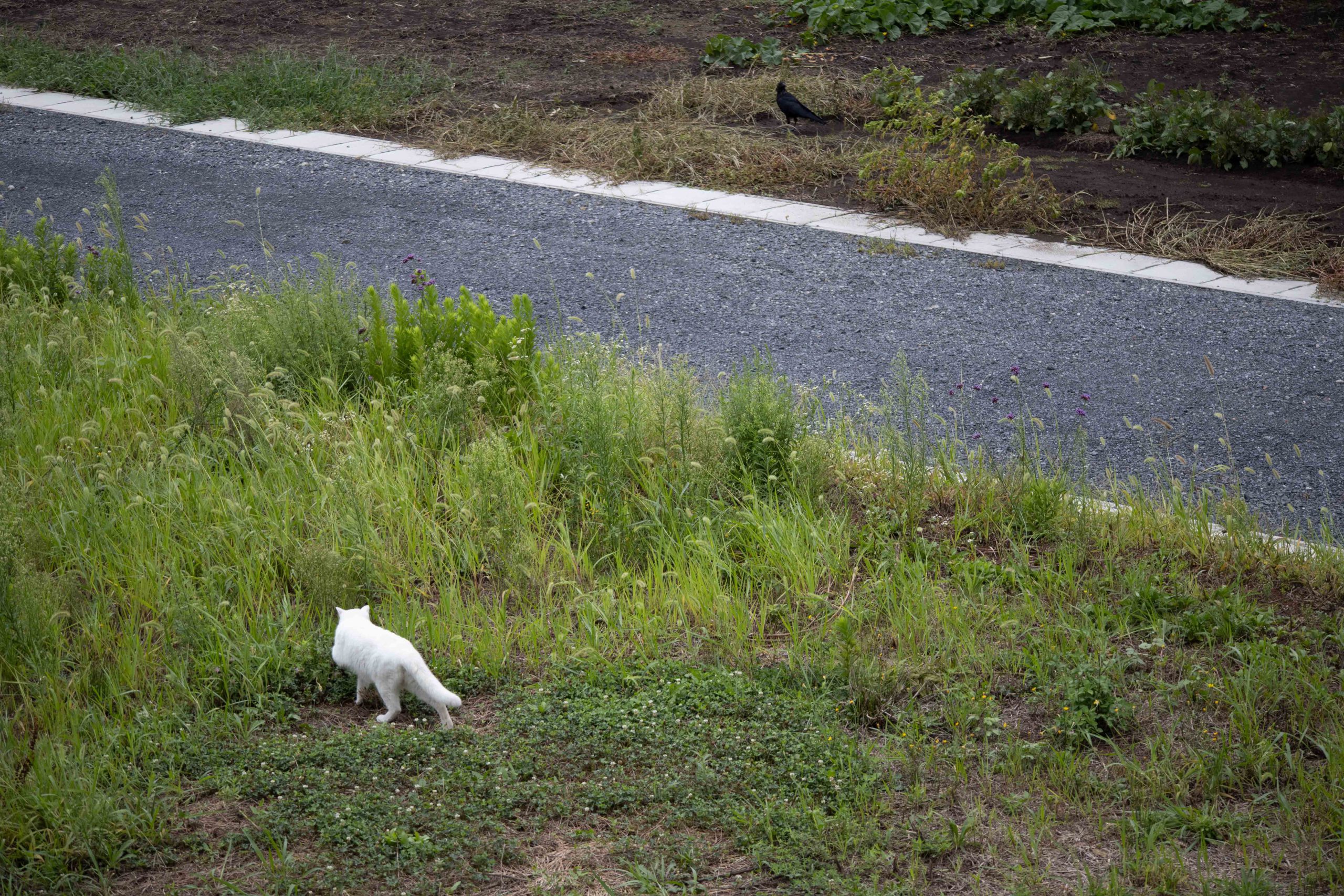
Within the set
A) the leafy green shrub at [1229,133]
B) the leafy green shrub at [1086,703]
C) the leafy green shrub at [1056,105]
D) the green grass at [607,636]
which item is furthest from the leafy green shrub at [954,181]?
the leafy green shrub at [1086,703]

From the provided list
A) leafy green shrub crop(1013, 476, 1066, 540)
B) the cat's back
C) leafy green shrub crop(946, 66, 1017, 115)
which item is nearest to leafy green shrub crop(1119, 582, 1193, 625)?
leafy green shrub crop(1013, 476, 1066, 540)

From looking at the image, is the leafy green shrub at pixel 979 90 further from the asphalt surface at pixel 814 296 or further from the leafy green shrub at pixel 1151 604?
the leafy green shrub at pixel 1151 604

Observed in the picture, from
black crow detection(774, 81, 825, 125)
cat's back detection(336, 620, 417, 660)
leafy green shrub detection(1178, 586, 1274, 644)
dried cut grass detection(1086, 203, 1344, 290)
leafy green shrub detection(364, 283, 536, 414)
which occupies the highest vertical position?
black crow detection(774, 81, 825, 125)

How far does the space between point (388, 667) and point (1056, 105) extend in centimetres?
704

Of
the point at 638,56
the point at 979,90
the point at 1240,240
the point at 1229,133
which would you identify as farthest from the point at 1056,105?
the point at 638,56

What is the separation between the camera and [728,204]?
24.0 feet

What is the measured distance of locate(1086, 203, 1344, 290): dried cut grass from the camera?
5.92 meters

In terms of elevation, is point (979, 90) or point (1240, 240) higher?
point (979, 90)

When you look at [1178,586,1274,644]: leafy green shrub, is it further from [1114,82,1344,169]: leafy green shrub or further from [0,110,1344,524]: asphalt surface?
[1114,82,1344,169]: leafy green shrub

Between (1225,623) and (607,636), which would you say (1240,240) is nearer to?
(1225,623)

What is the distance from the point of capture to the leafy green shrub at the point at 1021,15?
11.2 metres

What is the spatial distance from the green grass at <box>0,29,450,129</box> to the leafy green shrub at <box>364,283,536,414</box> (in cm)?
501

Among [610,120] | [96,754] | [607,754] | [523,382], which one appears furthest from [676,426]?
[610,120]

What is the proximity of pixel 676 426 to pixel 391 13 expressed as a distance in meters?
10.8
